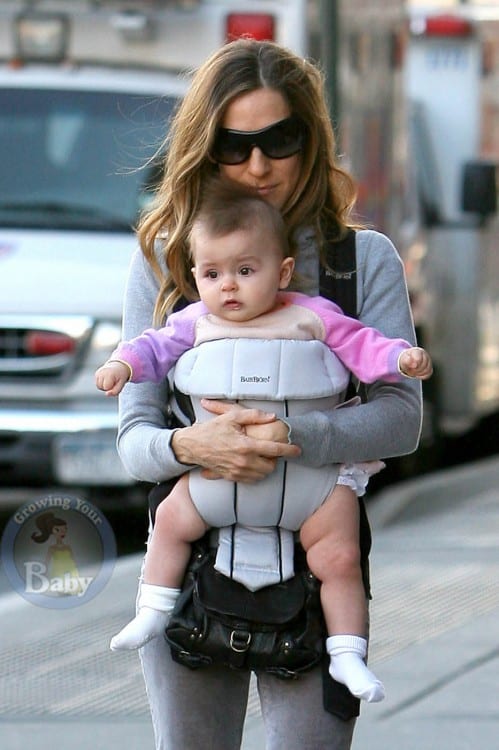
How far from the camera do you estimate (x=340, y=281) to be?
9.84 feet

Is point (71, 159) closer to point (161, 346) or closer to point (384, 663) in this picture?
point (384, 663)

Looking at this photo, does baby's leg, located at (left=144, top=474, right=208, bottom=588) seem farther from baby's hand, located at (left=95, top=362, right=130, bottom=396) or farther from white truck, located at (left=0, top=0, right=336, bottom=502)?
white truck, located at (left=0, top=0, right=336, bottom=502)

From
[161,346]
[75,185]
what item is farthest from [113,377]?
[75,185]

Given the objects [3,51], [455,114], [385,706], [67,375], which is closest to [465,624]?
[385,706]

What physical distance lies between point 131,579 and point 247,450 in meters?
4.08

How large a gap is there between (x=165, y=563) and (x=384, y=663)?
273 centimetres

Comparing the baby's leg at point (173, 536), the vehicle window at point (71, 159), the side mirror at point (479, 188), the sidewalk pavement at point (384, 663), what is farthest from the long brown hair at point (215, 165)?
the side mirror at point (479, 188)

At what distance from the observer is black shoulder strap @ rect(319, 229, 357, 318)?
118 inches

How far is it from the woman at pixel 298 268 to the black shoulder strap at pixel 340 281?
0.05 feet

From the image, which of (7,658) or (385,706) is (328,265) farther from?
(7,658)

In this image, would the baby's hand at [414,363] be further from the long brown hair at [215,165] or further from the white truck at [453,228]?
the white truck at [453,228]

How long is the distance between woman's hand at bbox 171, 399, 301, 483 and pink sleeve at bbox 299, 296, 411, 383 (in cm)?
18

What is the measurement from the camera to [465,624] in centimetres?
609

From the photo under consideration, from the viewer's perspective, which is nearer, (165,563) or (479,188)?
(165,563)
